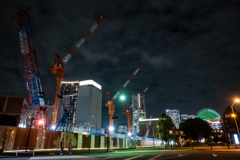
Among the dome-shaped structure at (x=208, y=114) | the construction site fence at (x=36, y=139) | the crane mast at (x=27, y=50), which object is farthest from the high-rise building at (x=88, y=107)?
the construction site fence at (x=36, y=139)

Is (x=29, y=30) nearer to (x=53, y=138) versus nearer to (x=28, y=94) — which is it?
(x=28, y=94)

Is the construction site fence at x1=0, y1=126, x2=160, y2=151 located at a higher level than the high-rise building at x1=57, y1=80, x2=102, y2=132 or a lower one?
lower

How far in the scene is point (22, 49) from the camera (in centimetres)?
5156

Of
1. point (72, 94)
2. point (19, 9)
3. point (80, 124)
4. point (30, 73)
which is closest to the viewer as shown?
point (19, 9)

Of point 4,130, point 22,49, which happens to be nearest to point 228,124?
point 4,130

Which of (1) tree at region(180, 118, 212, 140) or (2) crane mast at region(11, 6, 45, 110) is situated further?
(1) tree at region(180, 118, 212, 140)

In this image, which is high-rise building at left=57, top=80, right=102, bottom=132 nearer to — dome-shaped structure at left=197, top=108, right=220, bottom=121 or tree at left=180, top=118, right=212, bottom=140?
tree at left=180, top=118, right=212, bottom=140

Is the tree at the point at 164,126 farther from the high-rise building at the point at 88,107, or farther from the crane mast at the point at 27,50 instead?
the high-rise building at the point at 88,107

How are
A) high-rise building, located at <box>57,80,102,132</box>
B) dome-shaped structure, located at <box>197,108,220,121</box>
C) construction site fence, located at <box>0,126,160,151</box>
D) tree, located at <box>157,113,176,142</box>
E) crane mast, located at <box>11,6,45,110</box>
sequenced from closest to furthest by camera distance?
construction site fence, located at <box>0,126,160,151</box> < crane mast, located at <box>11,6,45,110</box> < tree, located at <box>157,113,176,142</box> < high-rise building, located at <box>57,80,102,132</box> < dome-shaped structure, located at <box>197,108,220,121</box>

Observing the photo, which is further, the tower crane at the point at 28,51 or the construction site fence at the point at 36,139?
the tower crane at the point at 28,51

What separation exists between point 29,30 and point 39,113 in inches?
1285

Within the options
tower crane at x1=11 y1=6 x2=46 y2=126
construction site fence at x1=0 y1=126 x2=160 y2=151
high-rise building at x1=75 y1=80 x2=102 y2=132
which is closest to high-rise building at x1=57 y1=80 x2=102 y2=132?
high-rise building at x1=75 y1=80 x2=102 y2=132

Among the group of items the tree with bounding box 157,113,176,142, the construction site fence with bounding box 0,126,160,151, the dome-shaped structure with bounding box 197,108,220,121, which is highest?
the dome-shaped structure with bounding box 197,108,220,121

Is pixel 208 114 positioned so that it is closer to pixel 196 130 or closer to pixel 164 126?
pixel 196 130
